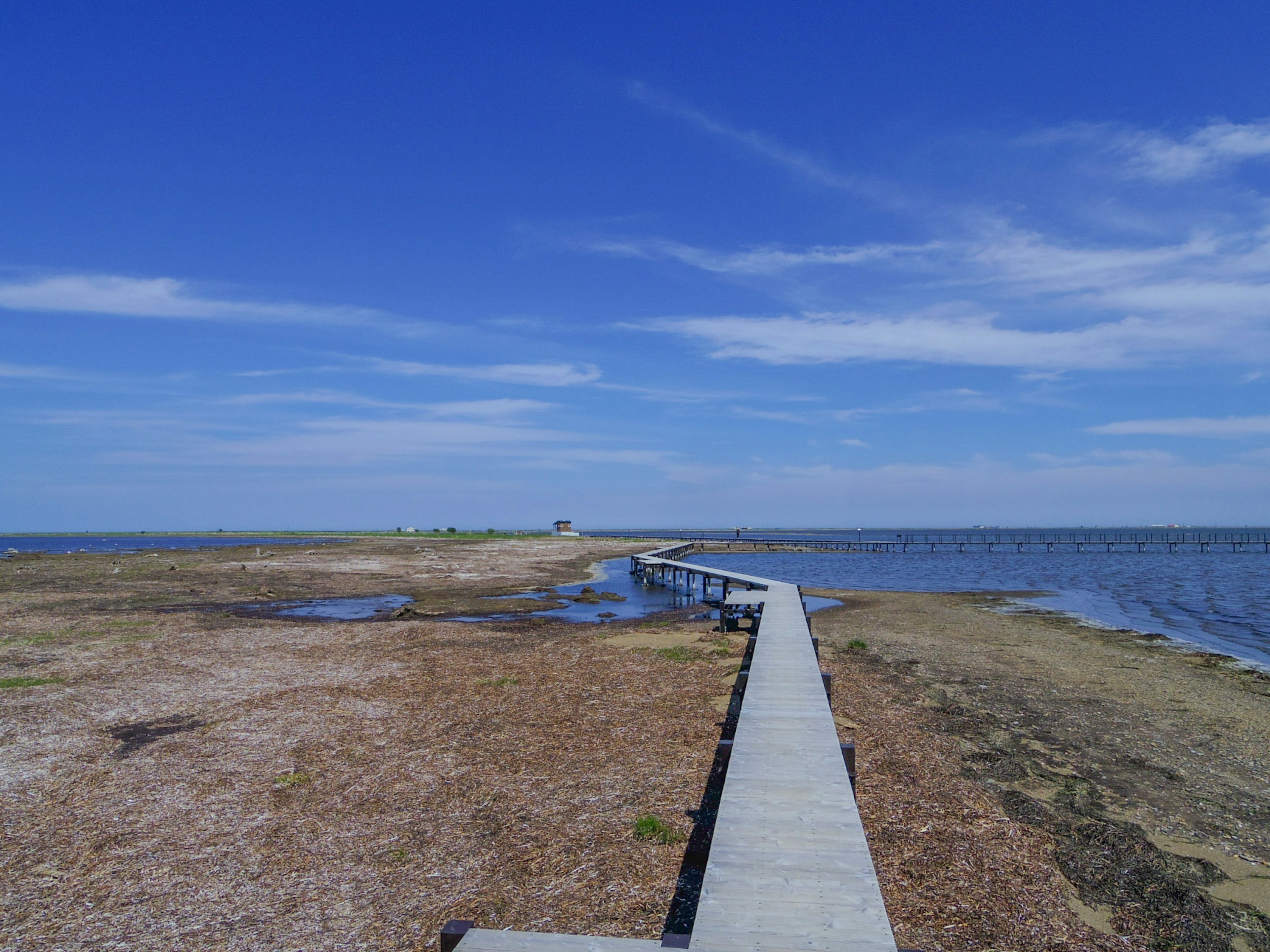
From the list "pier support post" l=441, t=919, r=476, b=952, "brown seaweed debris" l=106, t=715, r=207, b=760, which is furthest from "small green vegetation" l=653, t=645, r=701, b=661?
"pier support post" l=441, t=919, r=476, b=952

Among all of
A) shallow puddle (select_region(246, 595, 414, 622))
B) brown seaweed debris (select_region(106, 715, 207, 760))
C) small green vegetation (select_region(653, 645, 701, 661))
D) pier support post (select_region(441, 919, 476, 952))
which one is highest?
pier support post (select_region(441, 919, 476, 952))

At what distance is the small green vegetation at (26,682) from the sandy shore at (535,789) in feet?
0.38

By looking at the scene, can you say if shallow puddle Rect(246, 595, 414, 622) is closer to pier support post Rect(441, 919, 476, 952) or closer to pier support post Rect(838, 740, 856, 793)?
pier support post Rect(838, 740, 856, 793)

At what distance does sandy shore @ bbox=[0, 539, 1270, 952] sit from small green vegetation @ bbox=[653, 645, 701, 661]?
24cm

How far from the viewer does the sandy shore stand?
6168 mm

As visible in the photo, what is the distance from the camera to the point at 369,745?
1042 centimetres

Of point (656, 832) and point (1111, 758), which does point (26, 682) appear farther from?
point (1111, 758)

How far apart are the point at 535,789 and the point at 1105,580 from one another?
59466 mm

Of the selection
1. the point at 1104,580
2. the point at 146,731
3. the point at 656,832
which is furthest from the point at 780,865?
the point at 1104,580

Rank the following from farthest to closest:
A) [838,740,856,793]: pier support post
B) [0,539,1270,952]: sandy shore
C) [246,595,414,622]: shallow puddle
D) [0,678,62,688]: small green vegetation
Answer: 1. [246,595,414,622]: shallow puddle
2. [0,678,62,688]: small green vegetation
3. [838,740,856,793]: pier support post
4. [0,539,1270,952]: sandy shore

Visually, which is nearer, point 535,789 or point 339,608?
point 535,789

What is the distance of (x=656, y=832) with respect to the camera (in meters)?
7.40

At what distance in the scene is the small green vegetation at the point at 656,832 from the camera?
23.9 feet

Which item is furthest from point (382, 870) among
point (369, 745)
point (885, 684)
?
point (885, 684)
